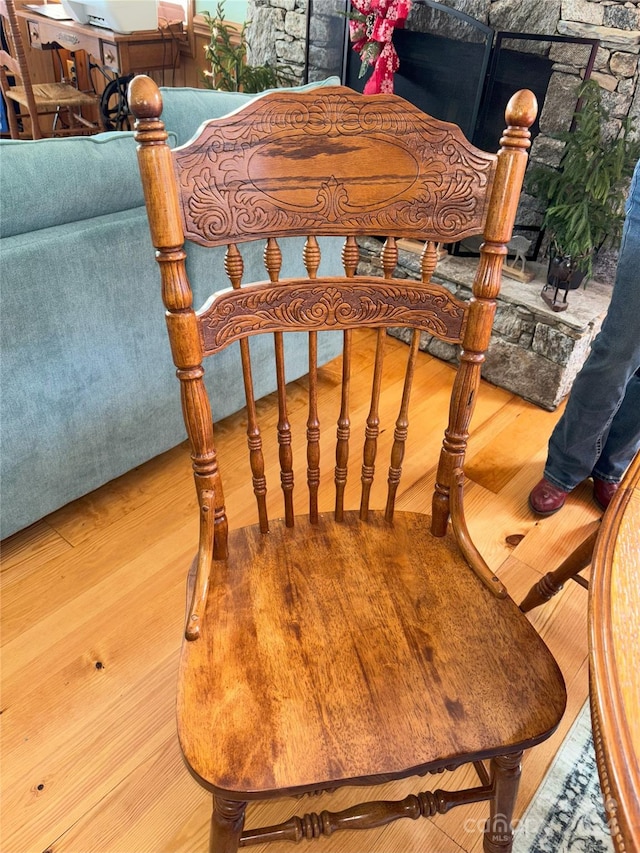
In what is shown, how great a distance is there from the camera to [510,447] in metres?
1.94

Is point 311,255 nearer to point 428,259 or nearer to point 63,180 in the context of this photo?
point 428,259

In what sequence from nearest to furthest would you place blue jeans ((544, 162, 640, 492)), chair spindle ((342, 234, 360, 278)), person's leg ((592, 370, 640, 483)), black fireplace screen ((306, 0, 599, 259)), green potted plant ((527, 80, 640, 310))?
chair spindle ((342, 234, 360, 278)), blue jeans ((544, 162, 640, 492)), person's leg ((592, 370, 640, 483)), green potted plant ((527, 80, 640, 310)), black fireplace screen ((306, 0, 599, 259))

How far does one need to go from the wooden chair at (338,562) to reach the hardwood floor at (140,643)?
12.6 inches

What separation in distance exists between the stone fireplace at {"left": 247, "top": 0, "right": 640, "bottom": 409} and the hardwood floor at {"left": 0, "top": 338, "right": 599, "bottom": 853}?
22cm

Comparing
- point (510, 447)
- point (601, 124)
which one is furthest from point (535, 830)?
point (601, 124)

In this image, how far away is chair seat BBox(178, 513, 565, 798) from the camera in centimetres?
72

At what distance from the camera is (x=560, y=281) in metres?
1.97

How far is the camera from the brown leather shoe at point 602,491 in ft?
5.61

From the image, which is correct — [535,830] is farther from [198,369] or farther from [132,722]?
[198,369]

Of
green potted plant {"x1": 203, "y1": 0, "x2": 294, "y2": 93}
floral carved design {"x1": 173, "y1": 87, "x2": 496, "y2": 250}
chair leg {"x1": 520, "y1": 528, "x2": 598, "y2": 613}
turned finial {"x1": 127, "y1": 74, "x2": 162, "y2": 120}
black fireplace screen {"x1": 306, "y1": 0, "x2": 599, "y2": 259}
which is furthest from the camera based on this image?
green potted plant {"x1": 203, "y1": 0, "x2": 294, "y2": 93}

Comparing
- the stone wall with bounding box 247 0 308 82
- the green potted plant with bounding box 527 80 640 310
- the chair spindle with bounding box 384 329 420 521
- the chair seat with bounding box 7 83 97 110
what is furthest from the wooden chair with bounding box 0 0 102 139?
the chair spindle with bounding box 384 329 420 521

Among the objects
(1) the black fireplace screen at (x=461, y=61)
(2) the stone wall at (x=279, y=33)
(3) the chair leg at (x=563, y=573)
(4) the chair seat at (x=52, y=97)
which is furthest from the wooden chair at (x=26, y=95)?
(3) the chair leg at (x=563, y=573)

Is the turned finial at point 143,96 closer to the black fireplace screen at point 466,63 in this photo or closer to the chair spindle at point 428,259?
the chair spindle at point 428,259

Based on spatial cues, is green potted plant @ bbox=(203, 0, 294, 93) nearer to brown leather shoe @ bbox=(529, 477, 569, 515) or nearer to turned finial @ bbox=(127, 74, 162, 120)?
brown leather shoe @ bbox=(529, 477, 569, 515)
